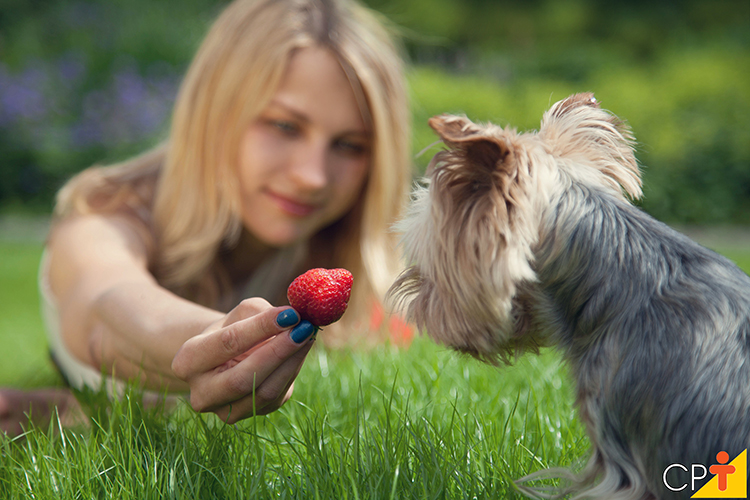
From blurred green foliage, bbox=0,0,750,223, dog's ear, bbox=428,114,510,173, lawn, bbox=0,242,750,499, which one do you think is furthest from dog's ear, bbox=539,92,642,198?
blurred green foliage, bbox=0,0,750,223

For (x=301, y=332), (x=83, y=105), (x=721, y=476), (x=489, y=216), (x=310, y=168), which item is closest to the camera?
(x=721, y=476)

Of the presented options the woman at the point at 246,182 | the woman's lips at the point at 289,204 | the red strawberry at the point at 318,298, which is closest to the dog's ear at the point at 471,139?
the red strawberry at the point at 318,298

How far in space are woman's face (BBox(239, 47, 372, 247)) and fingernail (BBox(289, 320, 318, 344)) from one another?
147cm

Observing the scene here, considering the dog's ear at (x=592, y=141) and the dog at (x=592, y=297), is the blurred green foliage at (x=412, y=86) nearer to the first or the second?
the dog's ear at (x=592, y=141)

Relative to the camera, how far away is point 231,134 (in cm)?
314

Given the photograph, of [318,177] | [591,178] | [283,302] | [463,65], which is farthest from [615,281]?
[463,65]

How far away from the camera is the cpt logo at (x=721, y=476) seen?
128 cm

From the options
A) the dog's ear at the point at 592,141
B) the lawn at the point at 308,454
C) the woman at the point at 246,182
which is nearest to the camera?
the dog's ear at the point at 592,141

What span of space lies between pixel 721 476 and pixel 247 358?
1064mm

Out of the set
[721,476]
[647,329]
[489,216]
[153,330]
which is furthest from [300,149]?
[721,476]

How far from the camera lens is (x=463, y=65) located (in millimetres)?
15383

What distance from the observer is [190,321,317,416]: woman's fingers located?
5.12 ft

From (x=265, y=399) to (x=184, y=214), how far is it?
1894 mm

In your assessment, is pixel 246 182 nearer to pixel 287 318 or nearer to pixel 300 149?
pixel 300 149
